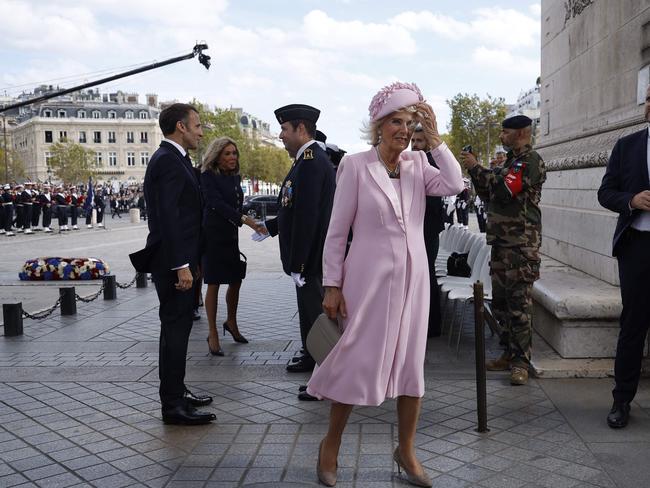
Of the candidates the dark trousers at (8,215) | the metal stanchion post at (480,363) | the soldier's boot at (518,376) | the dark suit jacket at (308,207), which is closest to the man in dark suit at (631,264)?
the metal stanchion post at (480,363)

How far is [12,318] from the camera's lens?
772 cm

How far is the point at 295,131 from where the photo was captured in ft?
18.2

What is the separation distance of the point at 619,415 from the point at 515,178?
1.85m

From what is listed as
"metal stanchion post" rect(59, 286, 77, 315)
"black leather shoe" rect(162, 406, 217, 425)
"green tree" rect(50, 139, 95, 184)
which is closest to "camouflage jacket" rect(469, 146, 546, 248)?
"black leather shoe" rect(162, 406, 217, 425)

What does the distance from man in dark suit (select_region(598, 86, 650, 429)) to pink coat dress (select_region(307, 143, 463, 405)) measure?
1462 mm

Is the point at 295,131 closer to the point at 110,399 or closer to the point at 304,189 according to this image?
the point at 304,189

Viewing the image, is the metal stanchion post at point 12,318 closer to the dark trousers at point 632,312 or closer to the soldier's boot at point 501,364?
the soldier's boot at point 501,364

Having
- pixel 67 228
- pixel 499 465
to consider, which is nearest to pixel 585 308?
pixel 499 465

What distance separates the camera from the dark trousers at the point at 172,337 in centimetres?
471

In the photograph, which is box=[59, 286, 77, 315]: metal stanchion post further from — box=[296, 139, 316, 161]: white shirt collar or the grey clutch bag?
the grey clutch bag

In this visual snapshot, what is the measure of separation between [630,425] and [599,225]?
2547 millimetres

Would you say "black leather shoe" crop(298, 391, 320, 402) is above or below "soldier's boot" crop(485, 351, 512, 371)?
below

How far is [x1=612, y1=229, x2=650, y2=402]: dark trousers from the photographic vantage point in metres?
4.38

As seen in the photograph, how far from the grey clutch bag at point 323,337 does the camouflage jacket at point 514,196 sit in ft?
7.09
